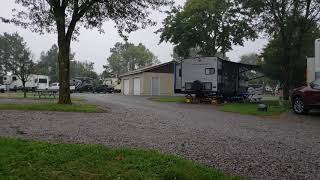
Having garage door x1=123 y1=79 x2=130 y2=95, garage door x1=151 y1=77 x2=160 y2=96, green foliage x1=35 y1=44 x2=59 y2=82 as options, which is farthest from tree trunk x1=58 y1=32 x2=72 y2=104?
green foliage x1=35 y1=44 x2=59 y2=82

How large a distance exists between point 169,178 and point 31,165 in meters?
1.88

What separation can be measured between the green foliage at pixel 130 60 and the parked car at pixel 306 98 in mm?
93818

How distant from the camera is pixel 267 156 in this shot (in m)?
7.62

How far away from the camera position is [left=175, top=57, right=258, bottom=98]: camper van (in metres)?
28.5

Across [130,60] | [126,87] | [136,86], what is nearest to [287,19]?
[136,86]

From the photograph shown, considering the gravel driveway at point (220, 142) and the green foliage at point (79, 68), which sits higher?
the green foliage at point (79, 68)

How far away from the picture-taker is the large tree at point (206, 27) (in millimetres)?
41281

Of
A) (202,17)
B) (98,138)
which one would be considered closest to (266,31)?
(202,17)

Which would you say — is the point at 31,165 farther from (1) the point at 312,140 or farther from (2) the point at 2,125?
(1) the point at 312,140

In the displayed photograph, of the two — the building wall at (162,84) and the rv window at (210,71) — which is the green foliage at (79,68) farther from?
the rv window at (210,71)

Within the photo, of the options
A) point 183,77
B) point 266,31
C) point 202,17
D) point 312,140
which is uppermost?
point 202,17

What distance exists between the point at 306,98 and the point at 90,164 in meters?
14.2

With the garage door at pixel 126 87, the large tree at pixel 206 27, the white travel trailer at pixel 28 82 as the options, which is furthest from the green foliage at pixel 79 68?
the large tree at pixel 206 27

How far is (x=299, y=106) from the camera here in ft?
62.5
